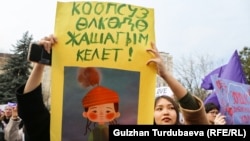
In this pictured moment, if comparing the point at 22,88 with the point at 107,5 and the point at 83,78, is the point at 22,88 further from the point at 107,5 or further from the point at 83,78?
the point at 107,5

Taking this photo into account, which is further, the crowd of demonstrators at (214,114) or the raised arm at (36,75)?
the crowd of demonstrators at (214,114)

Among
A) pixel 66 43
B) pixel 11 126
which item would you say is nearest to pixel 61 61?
pixel 66 43

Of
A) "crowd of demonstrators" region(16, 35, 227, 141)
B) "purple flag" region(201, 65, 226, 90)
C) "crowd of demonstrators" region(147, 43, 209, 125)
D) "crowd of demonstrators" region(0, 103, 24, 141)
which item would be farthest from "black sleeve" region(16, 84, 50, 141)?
"purple flag" region(201, 65, 226, 90)

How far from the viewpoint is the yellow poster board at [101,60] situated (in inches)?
91.8

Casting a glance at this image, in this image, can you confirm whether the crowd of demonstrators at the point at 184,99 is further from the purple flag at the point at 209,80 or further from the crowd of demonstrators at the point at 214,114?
the purple flag at the point at 209,80

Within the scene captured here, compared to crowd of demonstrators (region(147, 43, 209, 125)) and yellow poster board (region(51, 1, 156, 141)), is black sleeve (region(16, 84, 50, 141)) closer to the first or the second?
yellow poster board (region(51, 1, 156, 141))

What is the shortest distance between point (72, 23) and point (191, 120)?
0.81m

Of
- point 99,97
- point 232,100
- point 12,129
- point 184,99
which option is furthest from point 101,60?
point 12,129

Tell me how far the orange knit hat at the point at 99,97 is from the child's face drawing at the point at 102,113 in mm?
21

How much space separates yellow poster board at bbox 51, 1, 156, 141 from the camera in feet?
7.65

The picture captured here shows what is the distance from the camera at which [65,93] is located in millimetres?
2355

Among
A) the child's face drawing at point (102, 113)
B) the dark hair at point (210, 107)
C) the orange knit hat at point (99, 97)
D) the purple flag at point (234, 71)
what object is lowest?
the child's face drawing at point (102, 113)

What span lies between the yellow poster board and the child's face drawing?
25mm

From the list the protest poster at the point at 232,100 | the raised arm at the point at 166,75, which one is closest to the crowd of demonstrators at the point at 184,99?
the raised arm at the point at 166,75
